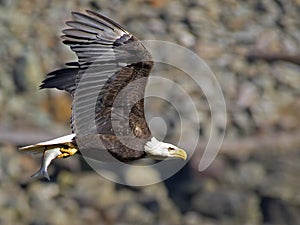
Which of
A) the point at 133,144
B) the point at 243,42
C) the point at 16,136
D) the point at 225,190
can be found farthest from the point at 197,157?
the point at 133,144

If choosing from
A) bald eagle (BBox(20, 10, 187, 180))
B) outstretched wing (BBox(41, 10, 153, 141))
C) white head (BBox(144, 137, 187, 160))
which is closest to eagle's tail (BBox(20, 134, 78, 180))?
bald eagle (BBox(20, 10, 187, 180))

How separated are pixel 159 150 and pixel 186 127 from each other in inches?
432

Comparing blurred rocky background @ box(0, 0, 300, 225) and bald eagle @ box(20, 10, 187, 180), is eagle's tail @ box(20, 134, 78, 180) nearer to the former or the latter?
bald eagle @ box(20, 10, 187, 180)

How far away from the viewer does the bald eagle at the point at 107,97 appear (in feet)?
36.5

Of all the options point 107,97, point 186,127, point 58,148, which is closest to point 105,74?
point 107,97

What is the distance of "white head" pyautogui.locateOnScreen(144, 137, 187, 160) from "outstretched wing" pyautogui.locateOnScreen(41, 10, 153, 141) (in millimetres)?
98

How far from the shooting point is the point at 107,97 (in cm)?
1123

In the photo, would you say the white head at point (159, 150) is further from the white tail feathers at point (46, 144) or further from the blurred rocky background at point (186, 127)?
the blurred rocky background at point (186, 127)

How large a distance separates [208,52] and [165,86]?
186cm

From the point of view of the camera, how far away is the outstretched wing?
11.1 m

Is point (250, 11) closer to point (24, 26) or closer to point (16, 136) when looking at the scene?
point (24, 26)

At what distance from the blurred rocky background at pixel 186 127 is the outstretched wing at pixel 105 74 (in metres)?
9.32

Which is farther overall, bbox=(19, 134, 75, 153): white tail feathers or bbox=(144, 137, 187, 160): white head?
bbox=(144, 137, 187, 160): white head

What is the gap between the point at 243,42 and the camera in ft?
83.4
